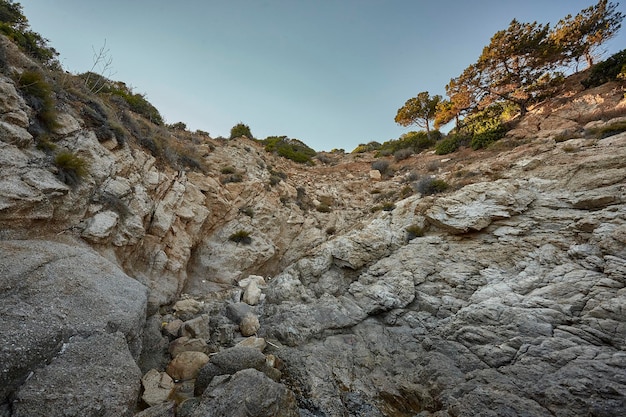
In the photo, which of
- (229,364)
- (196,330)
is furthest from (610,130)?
(196,330)

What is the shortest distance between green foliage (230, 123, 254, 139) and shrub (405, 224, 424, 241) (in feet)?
57.0

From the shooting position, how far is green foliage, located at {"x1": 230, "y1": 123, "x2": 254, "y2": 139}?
22672 mm

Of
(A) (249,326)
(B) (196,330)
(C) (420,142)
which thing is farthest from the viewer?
(C) (420,142)

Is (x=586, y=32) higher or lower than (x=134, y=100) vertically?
higher

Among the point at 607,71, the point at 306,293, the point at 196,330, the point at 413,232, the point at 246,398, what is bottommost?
the point at 196,330

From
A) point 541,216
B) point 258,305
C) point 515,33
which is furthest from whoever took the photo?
point 515,33

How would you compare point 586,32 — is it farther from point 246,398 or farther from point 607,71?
point 246,398

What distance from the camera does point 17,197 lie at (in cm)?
499

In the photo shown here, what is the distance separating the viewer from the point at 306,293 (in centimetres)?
985

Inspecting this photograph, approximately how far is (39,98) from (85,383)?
8.25 meters

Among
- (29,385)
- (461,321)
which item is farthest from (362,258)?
(29,385)

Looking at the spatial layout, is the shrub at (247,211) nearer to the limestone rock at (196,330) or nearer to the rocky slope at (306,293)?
the rocky slope at (306,293)

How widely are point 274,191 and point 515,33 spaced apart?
22.0 metres

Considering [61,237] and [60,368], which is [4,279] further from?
[61,237]
